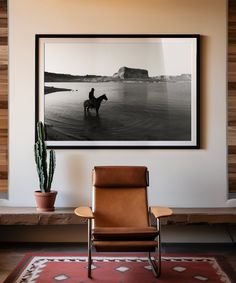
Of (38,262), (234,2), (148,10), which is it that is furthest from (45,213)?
(234,2)

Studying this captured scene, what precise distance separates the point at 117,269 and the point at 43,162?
122cm

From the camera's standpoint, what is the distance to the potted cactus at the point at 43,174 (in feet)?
12.8

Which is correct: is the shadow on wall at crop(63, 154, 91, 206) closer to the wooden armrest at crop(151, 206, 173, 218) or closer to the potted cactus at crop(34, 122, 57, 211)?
the potted cactus at crop(34, 122, 57, 211)

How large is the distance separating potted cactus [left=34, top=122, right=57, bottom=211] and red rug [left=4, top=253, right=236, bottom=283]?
1.60ft

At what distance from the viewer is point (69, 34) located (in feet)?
13.7

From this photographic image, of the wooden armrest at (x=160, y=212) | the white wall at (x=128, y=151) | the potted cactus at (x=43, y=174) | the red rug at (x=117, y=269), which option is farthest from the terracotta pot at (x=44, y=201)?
the wooden armrest at (x=160, y=212)

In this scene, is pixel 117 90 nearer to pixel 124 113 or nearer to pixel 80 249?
pixel 124 113

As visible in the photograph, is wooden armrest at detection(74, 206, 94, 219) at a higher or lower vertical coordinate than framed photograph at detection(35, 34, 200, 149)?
lower

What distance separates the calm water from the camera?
419 cm

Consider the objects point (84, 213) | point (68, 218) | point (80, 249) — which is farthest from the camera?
point (80, 249)

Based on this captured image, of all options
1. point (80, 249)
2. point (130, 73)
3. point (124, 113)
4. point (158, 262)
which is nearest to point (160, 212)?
point (158, 262)

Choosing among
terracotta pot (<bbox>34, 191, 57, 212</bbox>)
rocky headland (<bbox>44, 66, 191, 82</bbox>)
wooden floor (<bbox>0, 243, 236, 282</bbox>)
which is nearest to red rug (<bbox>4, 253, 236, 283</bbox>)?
wooden floor (<bbox>0, 243, 236, 282</bbox>)

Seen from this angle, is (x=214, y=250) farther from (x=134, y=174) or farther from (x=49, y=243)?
(x=49, y=243)

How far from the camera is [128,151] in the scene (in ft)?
13.8
